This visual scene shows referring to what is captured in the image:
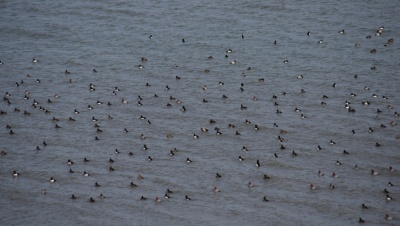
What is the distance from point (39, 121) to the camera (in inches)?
2763

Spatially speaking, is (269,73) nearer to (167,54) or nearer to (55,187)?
(167,54)

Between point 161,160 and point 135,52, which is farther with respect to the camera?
point 135,52

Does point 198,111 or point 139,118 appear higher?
point 198,111

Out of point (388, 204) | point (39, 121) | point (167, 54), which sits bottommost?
point (388, 204)

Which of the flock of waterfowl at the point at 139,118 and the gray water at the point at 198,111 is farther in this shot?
the flock of waterfowl at the point at 139,118

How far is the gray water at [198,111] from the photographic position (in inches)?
2279

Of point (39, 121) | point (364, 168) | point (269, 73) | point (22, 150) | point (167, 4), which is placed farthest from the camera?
point (167, 4)

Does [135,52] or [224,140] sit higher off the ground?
[135,52]

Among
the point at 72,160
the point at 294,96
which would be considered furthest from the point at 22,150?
the point at 294,96

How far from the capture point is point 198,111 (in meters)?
70.8

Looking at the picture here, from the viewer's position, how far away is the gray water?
190 feet

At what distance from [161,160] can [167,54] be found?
2056 cm

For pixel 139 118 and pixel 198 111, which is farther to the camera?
pixel 198 111

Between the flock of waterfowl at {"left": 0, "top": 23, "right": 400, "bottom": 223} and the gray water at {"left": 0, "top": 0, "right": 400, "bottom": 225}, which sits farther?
the flock of waterfowl at {"left": 0, "top": 23, "right": 400, "bottom": 223}
